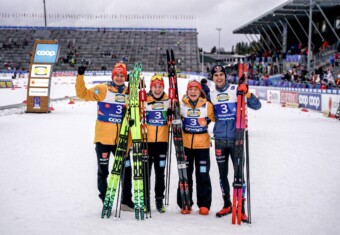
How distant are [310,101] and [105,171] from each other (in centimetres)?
1723

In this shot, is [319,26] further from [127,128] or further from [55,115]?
[127,128]

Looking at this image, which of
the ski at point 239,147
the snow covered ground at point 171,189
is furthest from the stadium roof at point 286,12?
the ski at point 239,147

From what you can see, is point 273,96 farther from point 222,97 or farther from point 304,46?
point 222,97

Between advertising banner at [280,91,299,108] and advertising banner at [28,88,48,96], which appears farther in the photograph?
advertising banner at [280,91,299,108]

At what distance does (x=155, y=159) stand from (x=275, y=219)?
180 centimetres

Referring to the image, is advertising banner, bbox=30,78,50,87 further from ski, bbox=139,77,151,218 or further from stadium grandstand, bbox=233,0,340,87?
stadium grandstand, bbox=233,0,340,87

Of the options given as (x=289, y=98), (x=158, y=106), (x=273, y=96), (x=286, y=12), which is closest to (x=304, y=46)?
(x=286, y=12)

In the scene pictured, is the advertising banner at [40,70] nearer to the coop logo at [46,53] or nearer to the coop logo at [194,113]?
the coop logo at [46,53]

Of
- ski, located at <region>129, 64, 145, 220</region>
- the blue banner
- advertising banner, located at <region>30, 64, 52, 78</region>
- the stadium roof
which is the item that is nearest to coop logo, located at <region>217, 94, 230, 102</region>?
ski, located at <region>129, 64, 145, 220</region>

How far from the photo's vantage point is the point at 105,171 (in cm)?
498

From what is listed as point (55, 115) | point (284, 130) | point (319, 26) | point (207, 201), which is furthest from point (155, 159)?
point (319, 26)

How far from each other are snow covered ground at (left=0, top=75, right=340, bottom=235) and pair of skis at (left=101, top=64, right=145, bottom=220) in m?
0.21

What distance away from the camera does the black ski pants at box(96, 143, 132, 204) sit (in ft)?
16.2

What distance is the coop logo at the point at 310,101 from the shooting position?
1894cm
